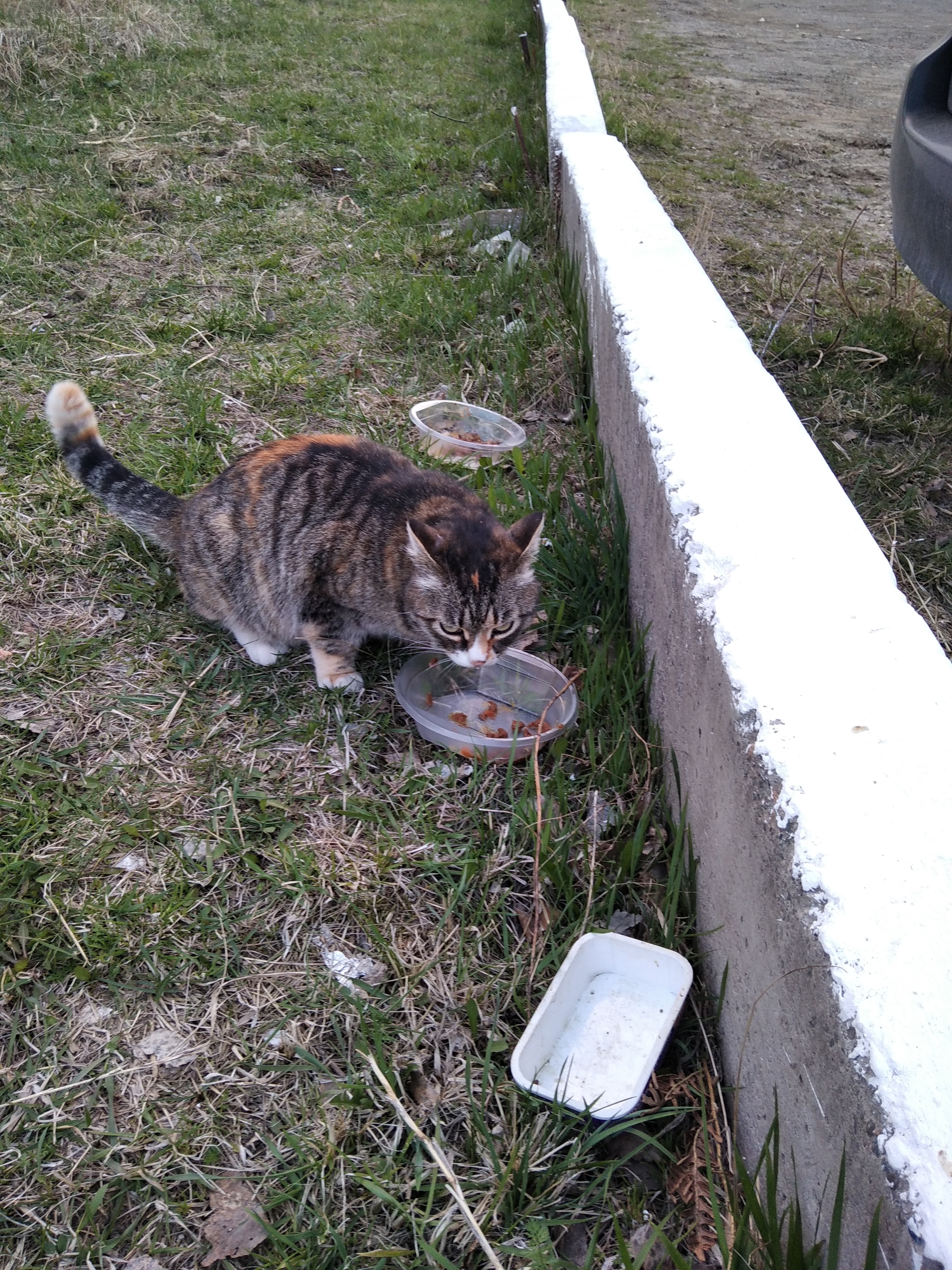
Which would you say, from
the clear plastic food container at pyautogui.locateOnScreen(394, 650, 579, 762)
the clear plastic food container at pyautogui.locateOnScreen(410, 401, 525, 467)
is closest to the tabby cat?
the clear plastic food container at pyautogui.locateOnScreen(394, 650, 579, 762)

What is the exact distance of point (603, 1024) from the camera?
1.94m

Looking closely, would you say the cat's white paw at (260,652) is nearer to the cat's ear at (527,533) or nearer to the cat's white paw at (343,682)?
the cat's white paw at (343,682)

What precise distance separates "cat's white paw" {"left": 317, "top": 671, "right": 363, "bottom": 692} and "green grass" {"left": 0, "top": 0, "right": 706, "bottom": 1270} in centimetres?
5

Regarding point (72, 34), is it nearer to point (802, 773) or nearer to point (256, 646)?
point (256, 646)

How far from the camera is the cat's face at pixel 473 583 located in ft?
8.56

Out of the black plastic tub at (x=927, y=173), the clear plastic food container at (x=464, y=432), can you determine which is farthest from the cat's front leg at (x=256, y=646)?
the black plastic tub at (x=927, y=173)

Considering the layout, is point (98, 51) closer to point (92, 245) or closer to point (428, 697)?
point (92, 245)

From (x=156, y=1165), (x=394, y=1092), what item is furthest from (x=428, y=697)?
(x=156, y=1165)

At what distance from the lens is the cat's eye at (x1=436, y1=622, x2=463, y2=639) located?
2.67 meters

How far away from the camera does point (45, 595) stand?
9.95 ft

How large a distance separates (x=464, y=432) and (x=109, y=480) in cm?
141

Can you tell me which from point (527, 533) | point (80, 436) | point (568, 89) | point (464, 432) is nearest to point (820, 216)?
point (568, 89)

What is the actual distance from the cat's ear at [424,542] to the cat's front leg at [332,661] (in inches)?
16.2

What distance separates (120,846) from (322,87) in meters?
7.30
